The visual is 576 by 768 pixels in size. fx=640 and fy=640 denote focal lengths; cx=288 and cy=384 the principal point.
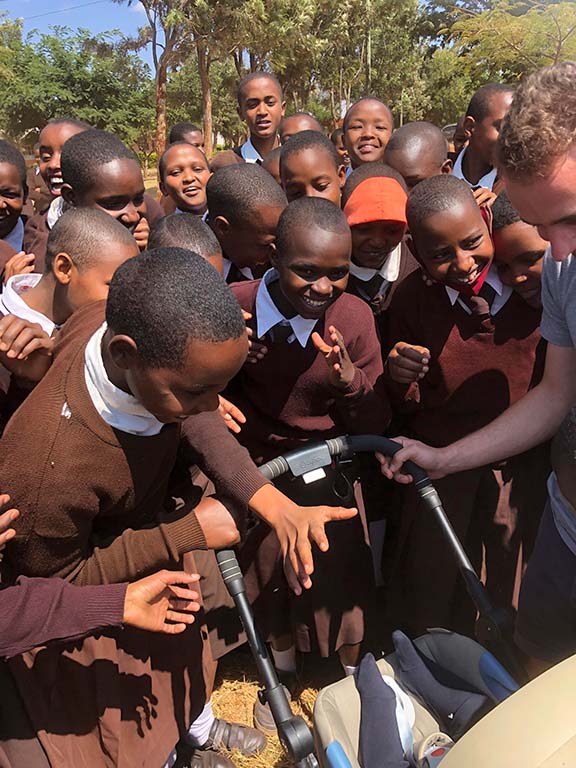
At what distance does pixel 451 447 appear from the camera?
2.04m

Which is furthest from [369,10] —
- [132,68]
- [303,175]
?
[303,175]

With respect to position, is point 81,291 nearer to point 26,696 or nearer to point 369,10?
point 26,696

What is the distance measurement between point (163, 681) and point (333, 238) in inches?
60.2

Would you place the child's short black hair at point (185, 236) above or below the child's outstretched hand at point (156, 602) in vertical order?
above

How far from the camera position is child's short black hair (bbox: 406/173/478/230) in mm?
2295

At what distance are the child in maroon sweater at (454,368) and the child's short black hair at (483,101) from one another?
2.16m

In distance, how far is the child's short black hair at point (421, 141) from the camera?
388 cm

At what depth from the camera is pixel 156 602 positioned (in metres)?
1.56

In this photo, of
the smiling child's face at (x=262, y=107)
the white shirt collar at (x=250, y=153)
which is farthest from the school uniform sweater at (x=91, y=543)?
the smiling child's face at (x=262, y=107)

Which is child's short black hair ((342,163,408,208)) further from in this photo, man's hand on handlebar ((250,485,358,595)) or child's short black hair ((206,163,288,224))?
man's hand on handlebar ((250,485,358,595))

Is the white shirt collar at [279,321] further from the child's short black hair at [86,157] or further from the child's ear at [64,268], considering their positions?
the child's short black hair at [86,157]

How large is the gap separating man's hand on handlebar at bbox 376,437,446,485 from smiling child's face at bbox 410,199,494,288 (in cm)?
68

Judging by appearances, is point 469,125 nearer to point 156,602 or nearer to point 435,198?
point 435,198

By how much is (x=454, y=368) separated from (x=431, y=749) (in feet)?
4.30
